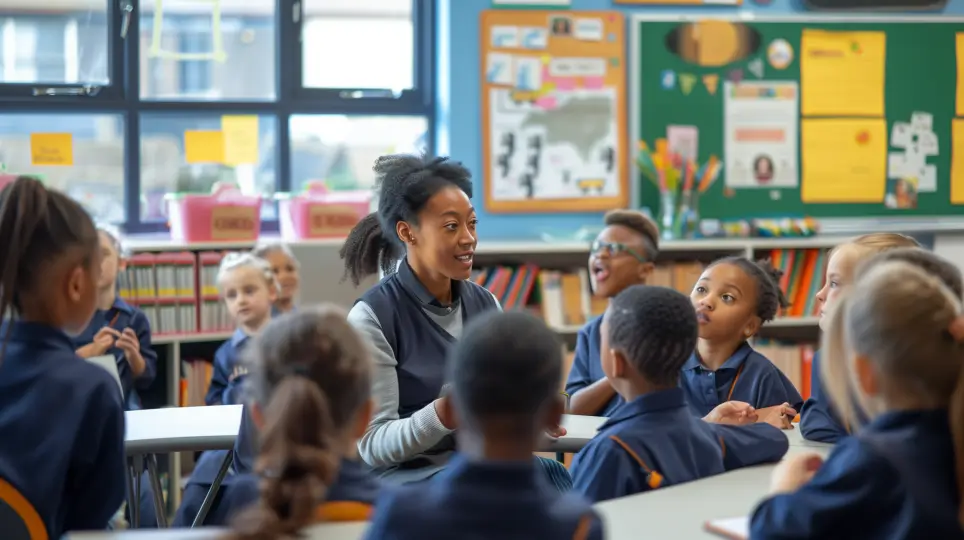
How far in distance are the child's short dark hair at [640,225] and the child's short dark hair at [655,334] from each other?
1651mm

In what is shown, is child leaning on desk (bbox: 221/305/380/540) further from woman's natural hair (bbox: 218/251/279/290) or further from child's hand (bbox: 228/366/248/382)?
woman's natural hair (bbox: 218/251/279/290)

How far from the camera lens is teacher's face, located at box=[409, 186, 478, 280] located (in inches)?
104

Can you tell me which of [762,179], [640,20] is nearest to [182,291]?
[640,20]

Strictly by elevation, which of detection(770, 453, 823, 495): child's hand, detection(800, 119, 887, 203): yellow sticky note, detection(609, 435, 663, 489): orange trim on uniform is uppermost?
detection(800, 119, 887, 203): yellow sticky note

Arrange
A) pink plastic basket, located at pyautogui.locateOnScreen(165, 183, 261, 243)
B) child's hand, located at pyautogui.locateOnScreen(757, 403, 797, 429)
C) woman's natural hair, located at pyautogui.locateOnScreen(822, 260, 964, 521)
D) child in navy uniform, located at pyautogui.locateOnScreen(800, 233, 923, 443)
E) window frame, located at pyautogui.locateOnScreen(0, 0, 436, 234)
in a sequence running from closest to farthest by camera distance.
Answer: woman's natural hair, located at pyautogui.locateOnScreen(822, 260, 964, 521), child in navy uniform, located at pyautogui.locateOnScreen(800, 233, 923, 443), child's hand, located at pyautogui.locateOnScreen(757, 403, 797, 429), pink plastic basket, located at pyautogui.locateOnScreen(165, 183, 261, 243), window frame, located at pyautogui.locateOnScreen(0, 0, 436, 234)

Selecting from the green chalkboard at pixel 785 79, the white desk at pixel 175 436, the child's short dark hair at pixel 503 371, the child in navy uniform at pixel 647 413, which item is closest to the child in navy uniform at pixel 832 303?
the child in navy uniform at pixel 647 413

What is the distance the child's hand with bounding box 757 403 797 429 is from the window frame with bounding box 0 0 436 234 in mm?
2980

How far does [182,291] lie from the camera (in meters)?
4.46

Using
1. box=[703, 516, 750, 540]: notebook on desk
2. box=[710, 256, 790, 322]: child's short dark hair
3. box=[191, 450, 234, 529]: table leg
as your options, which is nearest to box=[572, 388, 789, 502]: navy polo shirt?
box=[703, 516, 750, 540]: notebook on desk

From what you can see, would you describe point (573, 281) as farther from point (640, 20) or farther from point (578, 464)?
point (578, 464)

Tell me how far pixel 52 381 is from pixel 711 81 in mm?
3999

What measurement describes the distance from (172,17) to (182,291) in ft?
4.29

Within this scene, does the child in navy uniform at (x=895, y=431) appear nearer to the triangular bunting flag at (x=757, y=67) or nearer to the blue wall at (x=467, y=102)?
the blue wall at (x=467, y=102)

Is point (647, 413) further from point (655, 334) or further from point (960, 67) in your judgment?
point (960, 67)
